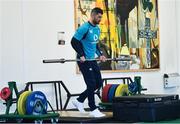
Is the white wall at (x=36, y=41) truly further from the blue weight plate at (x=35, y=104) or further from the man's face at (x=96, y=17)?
the man's face at (x=96, y=17)

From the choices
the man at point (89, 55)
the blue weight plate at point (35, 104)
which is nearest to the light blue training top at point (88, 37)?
the man at point (89, 55)

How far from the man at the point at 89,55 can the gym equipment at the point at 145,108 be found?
0.29 meters

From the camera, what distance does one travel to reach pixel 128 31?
25.7 ft

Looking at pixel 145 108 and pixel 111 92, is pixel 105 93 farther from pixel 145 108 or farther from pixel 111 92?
pixel 145 108

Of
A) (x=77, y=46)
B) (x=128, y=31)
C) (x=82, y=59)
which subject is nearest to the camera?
(x=82, y=59)

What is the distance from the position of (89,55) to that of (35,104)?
3.47ft

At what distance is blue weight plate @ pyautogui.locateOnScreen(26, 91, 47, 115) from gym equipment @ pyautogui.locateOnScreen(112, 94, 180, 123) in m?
1.01

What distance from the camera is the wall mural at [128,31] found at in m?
7.38

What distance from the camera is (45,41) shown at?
6.73 meters

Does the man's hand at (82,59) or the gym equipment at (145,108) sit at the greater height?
the man's hand at (82,59)

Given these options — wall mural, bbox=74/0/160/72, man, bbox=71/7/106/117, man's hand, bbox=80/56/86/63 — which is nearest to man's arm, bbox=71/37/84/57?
man, bbox=71/7/106/117

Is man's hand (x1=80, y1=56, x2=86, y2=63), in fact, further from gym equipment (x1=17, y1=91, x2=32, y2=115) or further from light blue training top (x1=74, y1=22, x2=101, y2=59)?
gym equipment (x1=17, y1=91, x2=32, y2=115)

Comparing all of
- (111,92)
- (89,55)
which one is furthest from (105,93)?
(89,55)

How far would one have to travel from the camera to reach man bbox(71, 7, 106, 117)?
534 cm
